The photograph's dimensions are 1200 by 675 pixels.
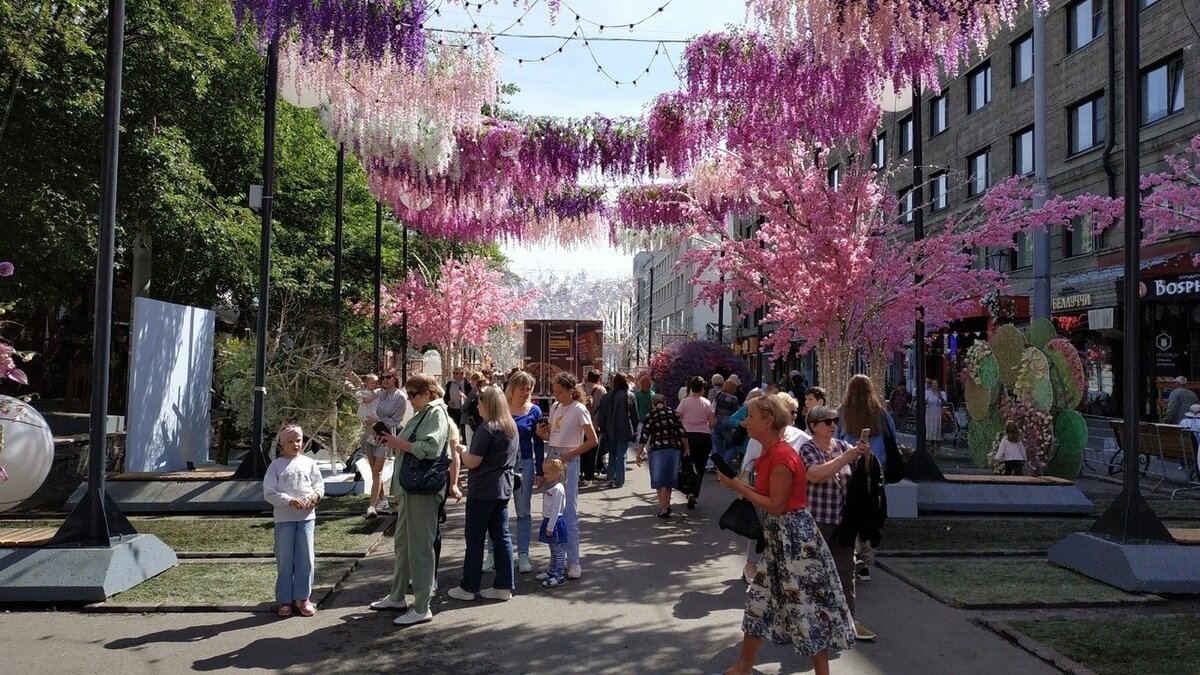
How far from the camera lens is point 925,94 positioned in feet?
117

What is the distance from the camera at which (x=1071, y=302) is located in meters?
27.0

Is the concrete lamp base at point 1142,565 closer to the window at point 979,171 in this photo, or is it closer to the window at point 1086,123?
the window at point 1086,123

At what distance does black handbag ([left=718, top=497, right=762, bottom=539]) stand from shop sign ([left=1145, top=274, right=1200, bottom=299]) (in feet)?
66.4

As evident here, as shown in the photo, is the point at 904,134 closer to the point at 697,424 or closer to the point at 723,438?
the point at 723,438

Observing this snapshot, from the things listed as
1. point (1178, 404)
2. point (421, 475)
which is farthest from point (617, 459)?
point (1178, 404)

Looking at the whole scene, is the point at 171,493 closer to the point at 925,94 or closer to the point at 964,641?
the point at 964,641

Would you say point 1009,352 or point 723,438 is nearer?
point 1009,352

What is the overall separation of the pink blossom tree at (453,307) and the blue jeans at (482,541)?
33668mm

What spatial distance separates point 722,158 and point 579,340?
51.6ft

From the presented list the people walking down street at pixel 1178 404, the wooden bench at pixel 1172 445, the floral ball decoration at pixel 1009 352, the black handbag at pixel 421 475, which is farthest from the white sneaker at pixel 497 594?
the people walking down street at pixel 1178 404

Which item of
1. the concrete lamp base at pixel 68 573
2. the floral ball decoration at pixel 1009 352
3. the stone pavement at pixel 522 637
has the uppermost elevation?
the floral ball decoration at pixel 1009 352

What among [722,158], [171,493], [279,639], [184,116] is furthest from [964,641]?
[184,116]

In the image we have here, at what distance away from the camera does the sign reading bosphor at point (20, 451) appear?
10414mm

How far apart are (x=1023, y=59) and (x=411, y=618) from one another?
30.0 m
